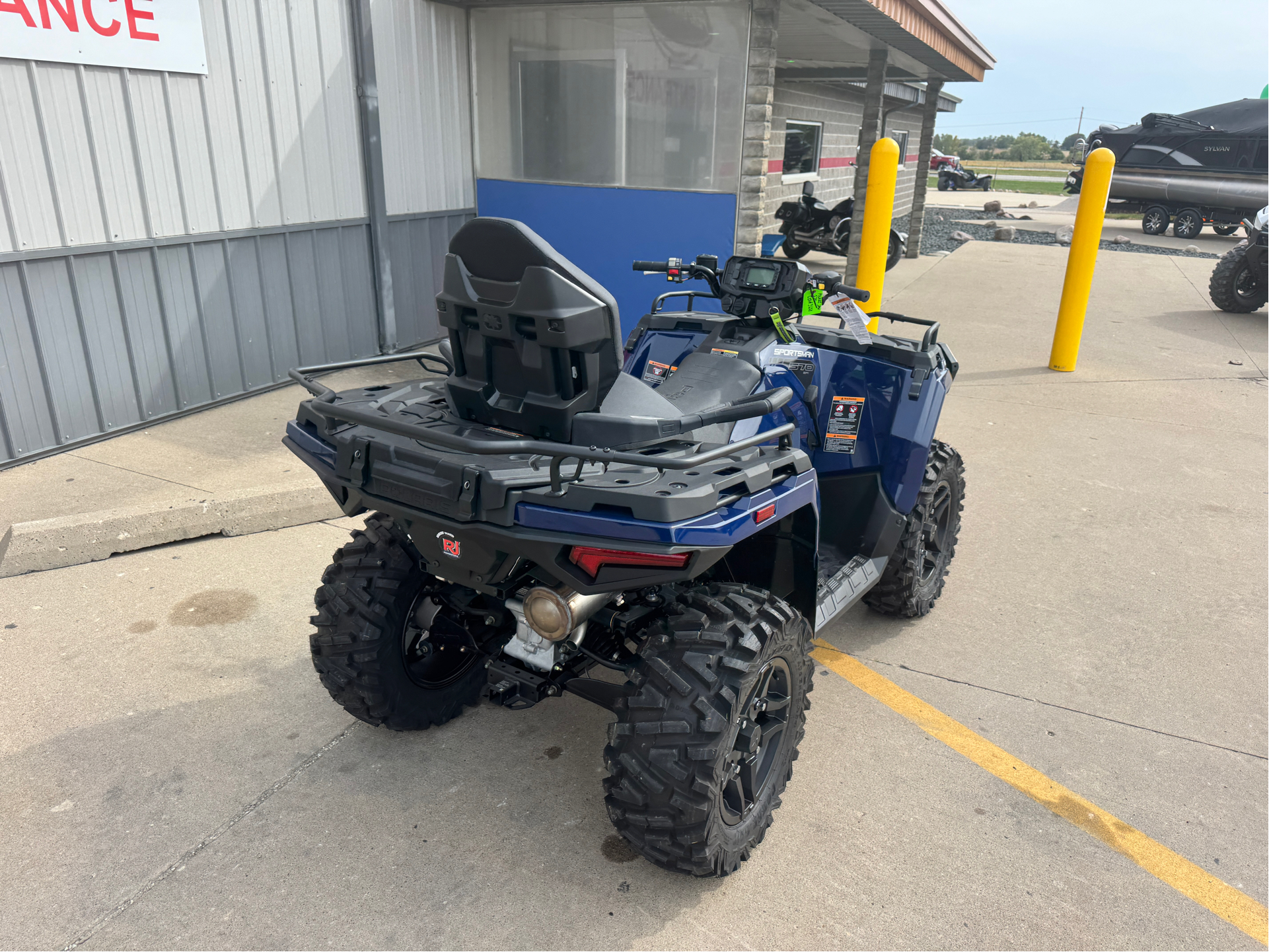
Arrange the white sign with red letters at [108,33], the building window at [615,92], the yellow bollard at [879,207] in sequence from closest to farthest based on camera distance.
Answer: the white sign with red letters at [108,33] < the yellow bollard at [879,207] < the building window at [615,92]

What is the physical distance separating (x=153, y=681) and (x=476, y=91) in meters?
6.72

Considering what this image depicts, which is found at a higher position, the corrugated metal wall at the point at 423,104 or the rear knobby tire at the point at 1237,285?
the corrugated metal wall at the point at 423,104

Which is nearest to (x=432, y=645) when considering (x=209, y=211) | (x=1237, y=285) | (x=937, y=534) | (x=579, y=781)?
(x=579, y=781)

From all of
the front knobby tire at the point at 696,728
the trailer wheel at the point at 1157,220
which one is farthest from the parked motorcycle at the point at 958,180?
the front knobby tire at the point at 696,728

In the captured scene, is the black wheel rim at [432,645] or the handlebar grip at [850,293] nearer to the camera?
the black wheel rim at [432,645]

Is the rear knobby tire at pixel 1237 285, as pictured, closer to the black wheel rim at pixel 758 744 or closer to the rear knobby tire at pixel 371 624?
the black wheel rim at pixel 758 744

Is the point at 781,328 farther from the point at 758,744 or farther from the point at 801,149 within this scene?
the point at 801,149

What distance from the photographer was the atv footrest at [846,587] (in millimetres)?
3086

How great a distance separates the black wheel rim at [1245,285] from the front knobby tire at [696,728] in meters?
11.5

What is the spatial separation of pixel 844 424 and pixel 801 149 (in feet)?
43.7

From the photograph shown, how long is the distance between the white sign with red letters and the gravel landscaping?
14059mm

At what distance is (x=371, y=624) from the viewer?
2.80 meters

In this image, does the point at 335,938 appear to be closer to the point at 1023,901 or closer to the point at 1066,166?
the point at 1023,901

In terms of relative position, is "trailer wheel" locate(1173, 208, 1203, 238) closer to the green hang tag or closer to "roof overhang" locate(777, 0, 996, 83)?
"roof overhang" locate(777, 0, 996, 83)
